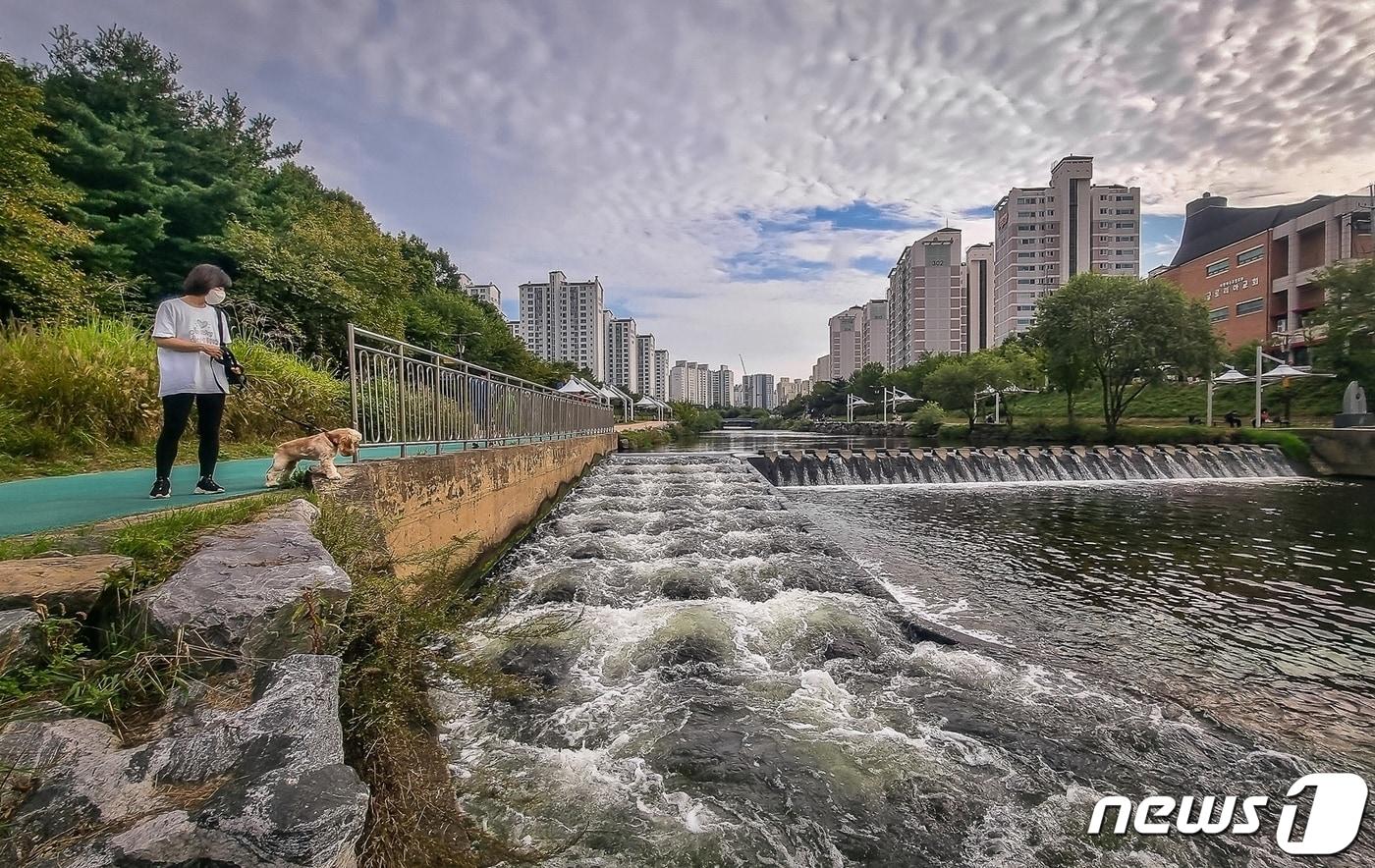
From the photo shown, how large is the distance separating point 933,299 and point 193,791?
4679 inches

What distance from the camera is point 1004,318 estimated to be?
293 feet

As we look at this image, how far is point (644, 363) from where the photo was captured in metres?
135

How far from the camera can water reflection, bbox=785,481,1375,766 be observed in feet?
13.9

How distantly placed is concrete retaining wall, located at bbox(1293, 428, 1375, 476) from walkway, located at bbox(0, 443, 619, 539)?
1178 inches

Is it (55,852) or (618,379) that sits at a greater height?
(618,379)

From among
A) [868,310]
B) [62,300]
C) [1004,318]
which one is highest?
[868,310]

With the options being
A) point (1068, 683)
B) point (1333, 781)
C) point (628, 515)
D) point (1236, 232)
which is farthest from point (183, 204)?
point (1236, 232)

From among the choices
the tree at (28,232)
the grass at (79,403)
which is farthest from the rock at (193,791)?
the tree at (28,232)

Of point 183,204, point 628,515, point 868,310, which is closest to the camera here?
point 628,515

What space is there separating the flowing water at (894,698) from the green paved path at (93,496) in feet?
7.80

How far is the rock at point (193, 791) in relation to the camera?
130 centimetres

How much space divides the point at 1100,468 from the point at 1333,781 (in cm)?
1845

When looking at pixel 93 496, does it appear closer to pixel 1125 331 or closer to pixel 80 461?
pixel 80 461

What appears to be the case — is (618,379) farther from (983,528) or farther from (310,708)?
(310,708)
